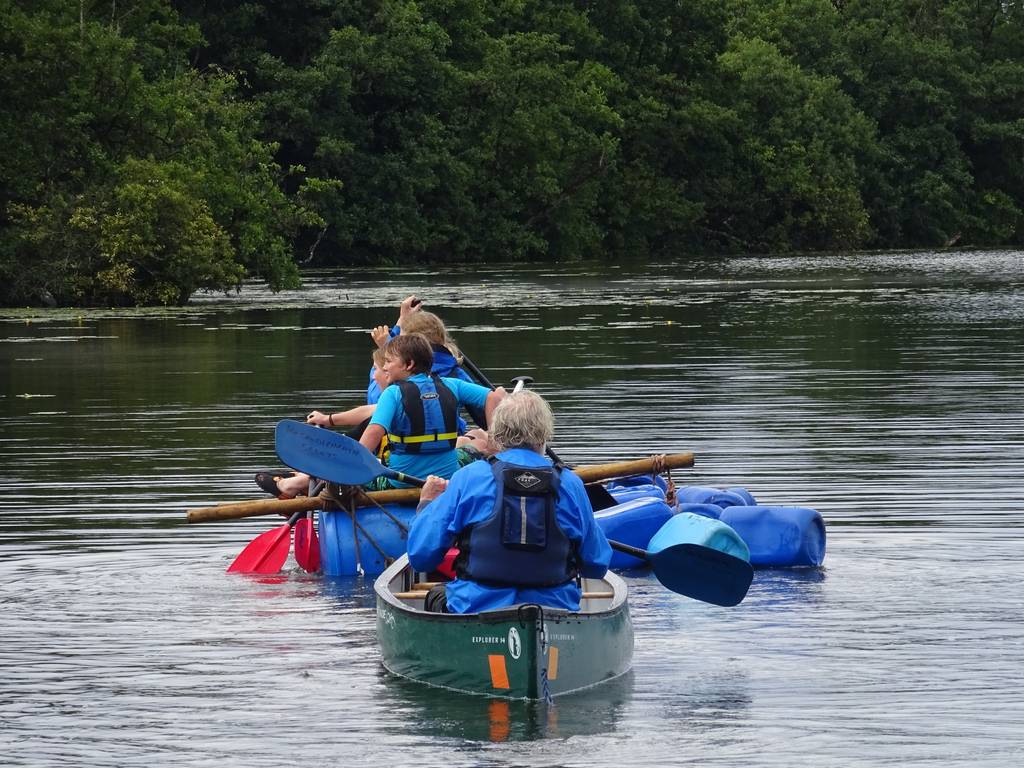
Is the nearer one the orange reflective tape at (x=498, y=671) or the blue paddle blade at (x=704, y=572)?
the orange reflective tape at (x=498, y=671)

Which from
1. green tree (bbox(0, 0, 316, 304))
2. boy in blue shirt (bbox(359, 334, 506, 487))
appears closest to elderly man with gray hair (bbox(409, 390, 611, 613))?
boy in blue shirt (bbox(359, 334, 506, 487))

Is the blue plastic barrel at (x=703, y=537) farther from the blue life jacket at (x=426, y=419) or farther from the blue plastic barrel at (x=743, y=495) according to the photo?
the blue plastic barrel at (x=743, y=495)

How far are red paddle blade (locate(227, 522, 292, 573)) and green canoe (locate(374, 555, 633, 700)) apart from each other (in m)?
2.52

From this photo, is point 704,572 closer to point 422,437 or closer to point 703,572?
point 703,572

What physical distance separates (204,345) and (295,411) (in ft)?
30.4

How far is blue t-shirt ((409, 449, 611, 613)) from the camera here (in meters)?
7.43

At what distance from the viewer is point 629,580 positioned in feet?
34.2

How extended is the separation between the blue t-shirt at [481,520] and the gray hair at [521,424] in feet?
0.14

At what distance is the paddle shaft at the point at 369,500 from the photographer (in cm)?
1028

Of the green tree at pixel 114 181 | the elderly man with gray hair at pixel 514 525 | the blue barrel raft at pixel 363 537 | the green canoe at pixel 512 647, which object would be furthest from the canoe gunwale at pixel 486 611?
the green tree at pixel 114 181

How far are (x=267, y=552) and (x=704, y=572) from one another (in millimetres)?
2752

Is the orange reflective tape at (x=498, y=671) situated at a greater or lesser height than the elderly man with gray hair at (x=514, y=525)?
lesser

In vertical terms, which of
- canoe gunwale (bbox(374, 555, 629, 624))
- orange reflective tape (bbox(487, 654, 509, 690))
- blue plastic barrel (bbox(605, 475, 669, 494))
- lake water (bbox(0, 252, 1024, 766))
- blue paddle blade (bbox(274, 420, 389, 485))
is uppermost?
blue paddle blade (bbox(274, 420, 389, 485))

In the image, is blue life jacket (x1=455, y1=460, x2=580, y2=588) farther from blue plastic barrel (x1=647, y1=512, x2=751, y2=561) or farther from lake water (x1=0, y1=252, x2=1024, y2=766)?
blue plastic barrel (x1=647, y1=512, x2=751, y2=561)
